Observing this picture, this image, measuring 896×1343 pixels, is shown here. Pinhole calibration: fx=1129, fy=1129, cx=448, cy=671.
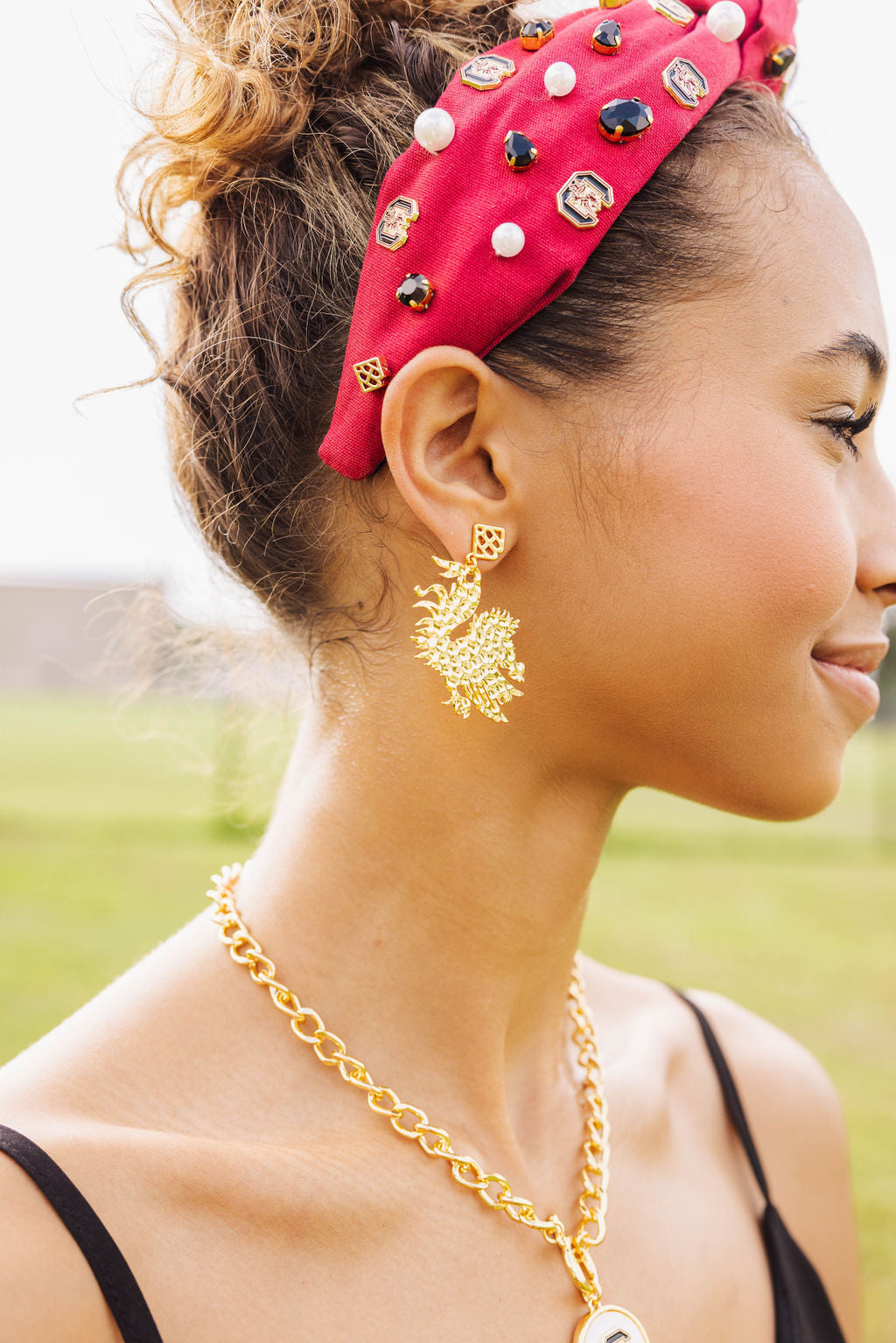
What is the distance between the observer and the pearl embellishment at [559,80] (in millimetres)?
1364

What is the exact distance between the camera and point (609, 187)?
4.47 ft

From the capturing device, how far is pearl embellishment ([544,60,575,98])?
1.36 meters

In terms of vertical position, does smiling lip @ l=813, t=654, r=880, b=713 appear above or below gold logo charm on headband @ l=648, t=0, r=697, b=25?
below

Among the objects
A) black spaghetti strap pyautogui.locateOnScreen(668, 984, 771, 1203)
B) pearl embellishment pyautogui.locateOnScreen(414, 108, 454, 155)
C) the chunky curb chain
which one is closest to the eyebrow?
pearl embellishment pyautogui.locateOnScreen(414, 108, 454, 155)

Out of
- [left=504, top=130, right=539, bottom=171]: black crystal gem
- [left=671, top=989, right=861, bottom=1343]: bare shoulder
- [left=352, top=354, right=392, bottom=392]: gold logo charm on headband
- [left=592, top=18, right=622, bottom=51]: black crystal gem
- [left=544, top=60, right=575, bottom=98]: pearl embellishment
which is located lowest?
[left=671, top=989, right=861, bottom=1343]: bare shoulder

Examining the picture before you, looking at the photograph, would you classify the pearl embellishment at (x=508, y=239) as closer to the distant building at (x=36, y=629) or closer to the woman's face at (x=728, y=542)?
the woman's face at (x=728, y=542)

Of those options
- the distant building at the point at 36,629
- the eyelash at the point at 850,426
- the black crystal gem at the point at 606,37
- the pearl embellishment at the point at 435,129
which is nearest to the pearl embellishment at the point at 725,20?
the black crystal gem at the point at 606,37

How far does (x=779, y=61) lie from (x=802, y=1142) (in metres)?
1.75

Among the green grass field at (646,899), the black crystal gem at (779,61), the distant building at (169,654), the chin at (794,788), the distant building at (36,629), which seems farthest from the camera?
the distant building at (36,629)

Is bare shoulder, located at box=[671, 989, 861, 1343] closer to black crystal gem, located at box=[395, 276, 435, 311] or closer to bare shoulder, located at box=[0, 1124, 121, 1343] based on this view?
bare shoulder, located at box=[0, 1124, 121, 1343]

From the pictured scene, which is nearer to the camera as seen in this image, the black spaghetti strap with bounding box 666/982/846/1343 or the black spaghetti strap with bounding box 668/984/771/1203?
the black spaghetti strap with bounding box 666/982/846/1343

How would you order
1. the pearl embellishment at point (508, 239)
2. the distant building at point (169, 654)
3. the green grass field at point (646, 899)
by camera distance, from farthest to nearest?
the green grass field at point (646, 899) → the distant building at point (169, 654) → the pearl embellishment at point (508, 239)

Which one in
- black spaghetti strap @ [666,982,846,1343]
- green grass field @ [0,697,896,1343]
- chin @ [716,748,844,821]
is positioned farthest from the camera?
green grass field @ [0,697,896,1343]

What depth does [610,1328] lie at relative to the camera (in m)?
1.42
